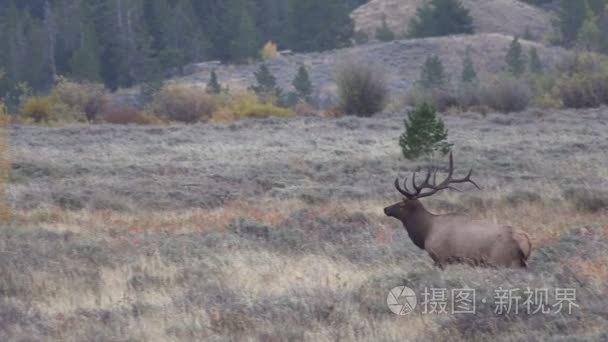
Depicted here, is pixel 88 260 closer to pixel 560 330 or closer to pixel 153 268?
pixel 153 268

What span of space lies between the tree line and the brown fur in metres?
54.8

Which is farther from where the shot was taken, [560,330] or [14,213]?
[14,213]

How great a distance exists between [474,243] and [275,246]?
112 inches

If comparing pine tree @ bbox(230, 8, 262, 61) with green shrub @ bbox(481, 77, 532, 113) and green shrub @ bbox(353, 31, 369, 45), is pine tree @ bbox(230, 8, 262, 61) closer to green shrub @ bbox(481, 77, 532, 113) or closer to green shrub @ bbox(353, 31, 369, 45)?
green shrub @ bbox(353, 31, 369, 45)

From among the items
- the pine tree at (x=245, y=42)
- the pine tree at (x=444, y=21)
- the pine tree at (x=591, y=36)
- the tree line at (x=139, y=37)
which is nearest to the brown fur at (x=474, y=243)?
the pine tree at (x=591, y=36)

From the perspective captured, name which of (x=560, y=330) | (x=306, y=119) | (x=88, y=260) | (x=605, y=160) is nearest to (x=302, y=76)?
(x=306, y=119)

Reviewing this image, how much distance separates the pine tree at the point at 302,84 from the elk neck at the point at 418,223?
158ft

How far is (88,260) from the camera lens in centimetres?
1059

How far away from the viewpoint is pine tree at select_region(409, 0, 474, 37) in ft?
232

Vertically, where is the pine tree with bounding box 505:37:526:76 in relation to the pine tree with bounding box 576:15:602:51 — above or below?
below

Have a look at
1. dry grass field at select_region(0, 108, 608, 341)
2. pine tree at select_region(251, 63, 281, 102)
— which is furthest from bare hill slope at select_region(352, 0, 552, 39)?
dry grass field at select_region(0, 108, 608, 341)

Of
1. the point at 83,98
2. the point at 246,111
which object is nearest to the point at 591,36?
the point at 246,111

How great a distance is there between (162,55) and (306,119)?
32.5m

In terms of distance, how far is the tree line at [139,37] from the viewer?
219 feet
